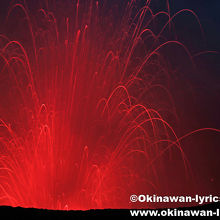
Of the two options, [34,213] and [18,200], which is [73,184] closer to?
[18,200]

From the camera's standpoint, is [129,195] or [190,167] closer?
[129,195]

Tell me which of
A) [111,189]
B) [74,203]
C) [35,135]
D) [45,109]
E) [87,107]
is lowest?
[74,203]

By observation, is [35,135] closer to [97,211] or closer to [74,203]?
[74,203]

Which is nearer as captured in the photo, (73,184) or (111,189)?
(73,184)

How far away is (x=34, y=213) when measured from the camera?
623 centimetres

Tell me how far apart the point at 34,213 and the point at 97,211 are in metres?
1.22

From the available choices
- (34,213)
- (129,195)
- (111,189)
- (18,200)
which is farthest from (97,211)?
(129,195)

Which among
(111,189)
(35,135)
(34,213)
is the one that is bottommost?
(34,213)

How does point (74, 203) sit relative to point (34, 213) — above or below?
above

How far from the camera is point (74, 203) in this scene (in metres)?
16.4

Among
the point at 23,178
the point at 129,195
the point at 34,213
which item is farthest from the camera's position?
the point at 129,195

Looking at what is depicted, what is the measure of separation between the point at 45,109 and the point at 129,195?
802cm

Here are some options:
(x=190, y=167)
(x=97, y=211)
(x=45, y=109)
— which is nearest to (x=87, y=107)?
(x=45, y=109)

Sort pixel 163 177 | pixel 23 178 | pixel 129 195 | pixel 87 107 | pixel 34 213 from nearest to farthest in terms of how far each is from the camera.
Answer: pixel 34 213 → pixel 23 178 → pixel 87 107 → pixel 129 195 → pixel 163 177
